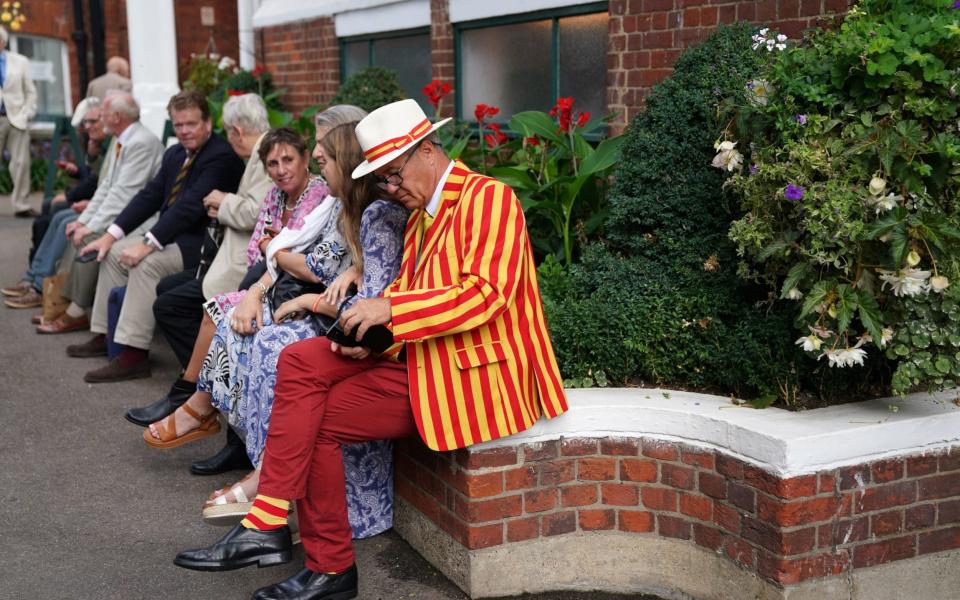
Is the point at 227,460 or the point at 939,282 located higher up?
the point at 939,282

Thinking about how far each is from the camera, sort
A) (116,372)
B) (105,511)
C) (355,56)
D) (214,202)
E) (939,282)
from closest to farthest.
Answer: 1. (939,282)
2. (105,511)
3. (214,202)
4. (116,372)
5. (355,56)

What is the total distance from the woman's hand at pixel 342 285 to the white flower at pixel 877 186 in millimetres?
1887

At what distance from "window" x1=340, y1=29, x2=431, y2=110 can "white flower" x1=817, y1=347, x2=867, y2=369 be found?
17.8 ft

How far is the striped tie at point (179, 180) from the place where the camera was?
6289 mm

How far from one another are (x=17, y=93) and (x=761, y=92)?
11733 mm

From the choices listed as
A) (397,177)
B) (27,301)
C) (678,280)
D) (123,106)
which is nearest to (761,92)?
(678,280)

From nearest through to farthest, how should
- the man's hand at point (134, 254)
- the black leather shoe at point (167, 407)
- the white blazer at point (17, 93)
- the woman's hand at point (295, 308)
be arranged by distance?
1. the woman's hand at point (295, 308)
2. the black leather shoe at point (167, 407)
3. the man's hand at point (134, 254)
4. the white blazer at point (17, 93)

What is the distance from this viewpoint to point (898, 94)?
10.9 ft

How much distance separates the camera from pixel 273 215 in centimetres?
514

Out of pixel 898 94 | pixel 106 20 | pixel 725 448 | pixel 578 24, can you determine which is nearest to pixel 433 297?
pixel 725 448

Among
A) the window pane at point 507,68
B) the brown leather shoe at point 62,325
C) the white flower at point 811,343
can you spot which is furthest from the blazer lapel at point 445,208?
the brown leather shoe at point 62,325

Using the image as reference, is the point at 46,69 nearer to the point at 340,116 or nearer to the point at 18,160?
the point at 18,160

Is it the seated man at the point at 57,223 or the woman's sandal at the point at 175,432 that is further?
the seated man at the point at 57,223

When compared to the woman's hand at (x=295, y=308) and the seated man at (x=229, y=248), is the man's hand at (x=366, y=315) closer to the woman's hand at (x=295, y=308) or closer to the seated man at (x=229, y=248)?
the woman's hand at (x=295, y=308)
